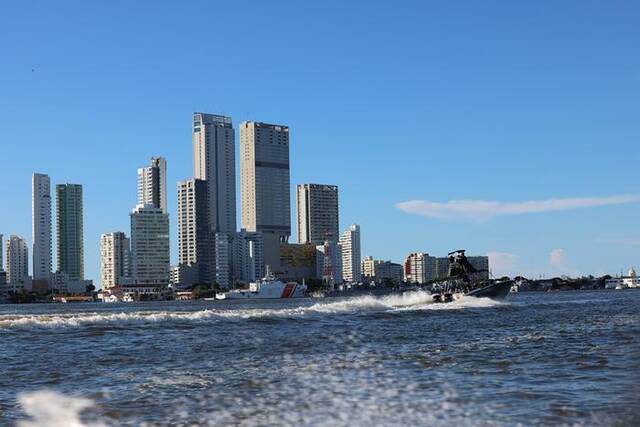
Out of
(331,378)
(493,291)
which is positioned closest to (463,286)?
(493,291)

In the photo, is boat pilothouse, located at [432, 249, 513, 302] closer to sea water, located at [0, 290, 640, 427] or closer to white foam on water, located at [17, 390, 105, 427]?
sea water, located at [0, 290, 640, 427]

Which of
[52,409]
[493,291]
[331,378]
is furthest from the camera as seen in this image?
[493,291]

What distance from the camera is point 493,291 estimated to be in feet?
265

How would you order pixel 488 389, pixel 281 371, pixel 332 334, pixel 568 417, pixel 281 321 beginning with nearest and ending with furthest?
pixel 568 417 → pixel 488 389 → pixel 281 371 → pixel 332 334 → pixel 281 321

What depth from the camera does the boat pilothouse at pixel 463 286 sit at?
79125 millimetres

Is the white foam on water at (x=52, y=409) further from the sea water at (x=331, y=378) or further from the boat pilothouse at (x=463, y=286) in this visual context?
the boat pilothouse at (x=463, y=286)

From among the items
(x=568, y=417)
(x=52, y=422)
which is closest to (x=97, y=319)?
(x=52, y=422)

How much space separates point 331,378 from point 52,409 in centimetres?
686

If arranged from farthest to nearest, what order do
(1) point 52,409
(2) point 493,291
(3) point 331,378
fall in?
(2) point 493,291, (3) point 331,378, (1) point 52,409

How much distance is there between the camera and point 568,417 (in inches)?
554

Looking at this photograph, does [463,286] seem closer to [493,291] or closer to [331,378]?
[493,291]

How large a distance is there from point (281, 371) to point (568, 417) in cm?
991

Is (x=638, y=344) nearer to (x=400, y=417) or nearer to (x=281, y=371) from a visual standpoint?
(x=281, y=371)

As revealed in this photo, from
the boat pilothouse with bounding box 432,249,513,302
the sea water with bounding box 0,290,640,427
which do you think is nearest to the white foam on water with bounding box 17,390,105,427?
the sea water with bounding box 0,290,640,427
